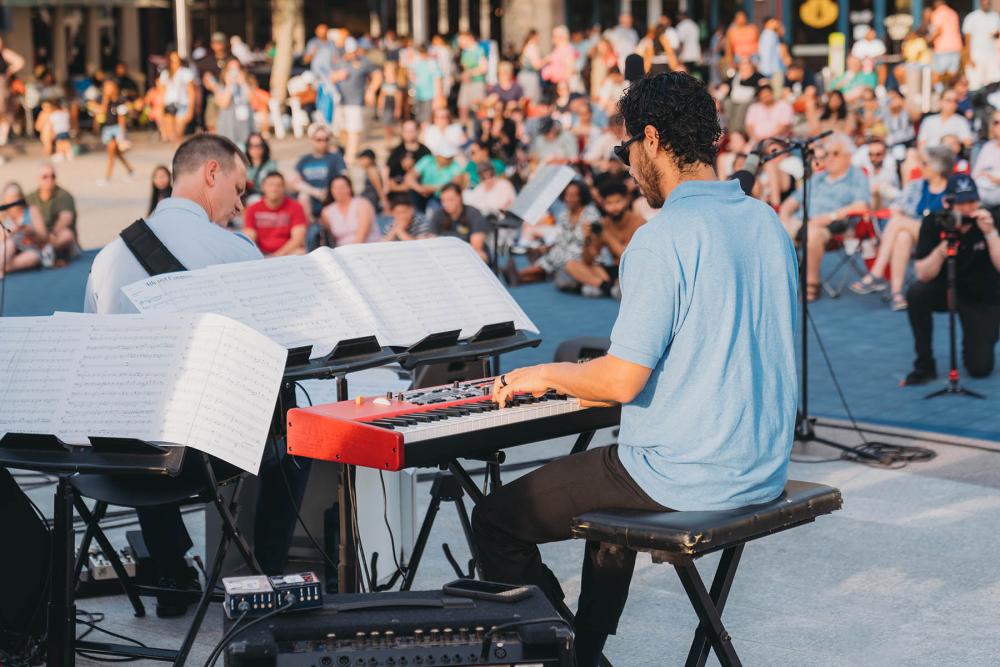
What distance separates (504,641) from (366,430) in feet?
2.34

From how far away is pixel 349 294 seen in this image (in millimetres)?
4570

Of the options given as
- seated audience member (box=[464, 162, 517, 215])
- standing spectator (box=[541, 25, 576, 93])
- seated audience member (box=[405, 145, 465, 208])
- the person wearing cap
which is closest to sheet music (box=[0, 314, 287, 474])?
the person wearing cap

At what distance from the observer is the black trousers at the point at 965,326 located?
845 centimetres

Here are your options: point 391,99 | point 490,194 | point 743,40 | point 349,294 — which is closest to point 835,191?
point 490,194

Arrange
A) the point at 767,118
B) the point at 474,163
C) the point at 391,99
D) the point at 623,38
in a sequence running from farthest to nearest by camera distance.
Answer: the point at 623,38 → the point at 391,99 → the point at 767,118 → the point at 474,163

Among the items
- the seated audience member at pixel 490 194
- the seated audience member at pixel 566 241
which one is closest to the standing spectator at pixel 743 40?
the seated audience member at pixel 490 194

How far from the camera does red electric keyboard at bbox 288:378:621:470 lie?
3604mm

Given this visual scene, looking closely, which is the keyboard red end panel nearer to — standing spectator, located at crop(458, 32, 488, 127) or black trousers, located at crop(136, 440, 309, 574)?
black trousers, located at crop(136, 440, 309, 574)

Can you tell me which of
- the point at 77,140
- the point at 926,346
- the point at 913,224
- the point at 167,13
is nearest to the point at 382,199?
the point at 913,224

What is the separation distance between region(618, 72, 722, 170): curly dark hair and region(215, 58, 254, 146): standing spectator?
17.2 meters

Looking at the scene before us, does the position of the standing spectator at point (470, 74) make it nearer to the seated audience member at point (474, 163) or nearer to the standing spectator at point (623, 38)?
the standing spectator at point (623, 38)

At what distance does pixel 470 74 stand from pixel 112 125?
649 centimetres

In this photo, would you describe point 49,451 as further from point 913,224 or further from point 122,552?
point 913,224

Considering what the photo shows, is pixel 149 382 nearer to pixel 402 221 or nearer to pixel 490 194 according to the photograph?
pixel 402 221
